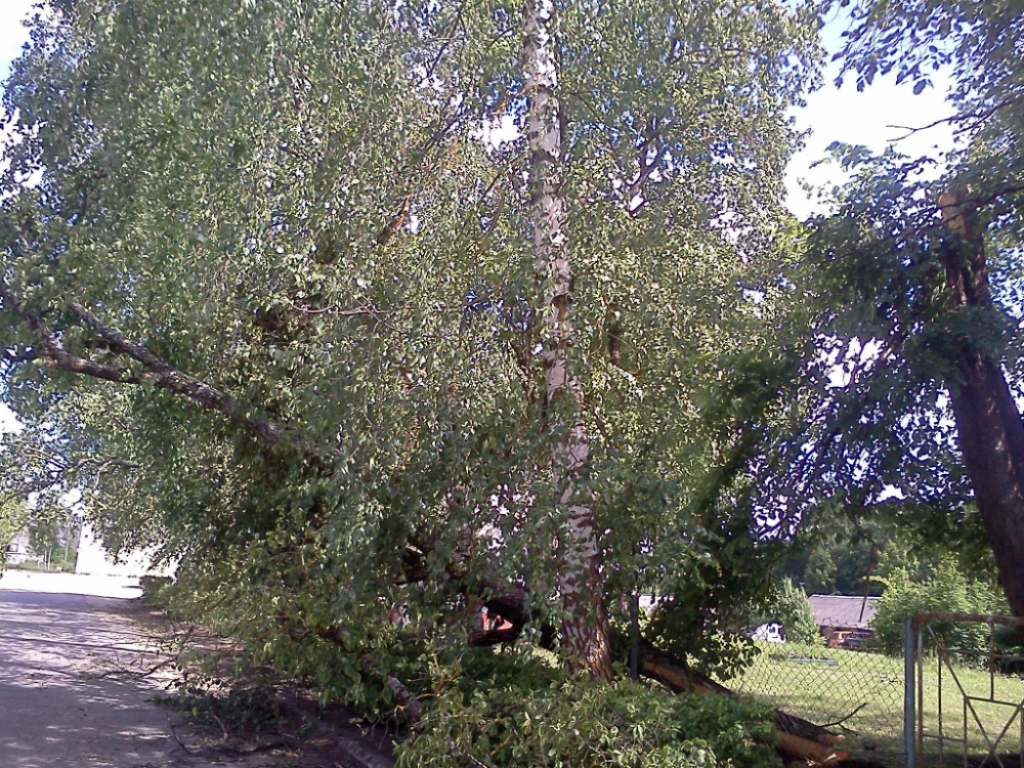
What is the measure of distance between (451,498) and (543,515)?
3.40ft

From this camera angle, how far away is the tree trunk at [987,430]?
7.26 metres

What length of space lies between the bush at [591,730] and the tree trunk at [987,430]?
216cm

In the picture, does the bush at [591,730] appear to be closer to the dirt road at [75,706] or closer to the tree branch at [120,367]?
the dirt road at [75,706]

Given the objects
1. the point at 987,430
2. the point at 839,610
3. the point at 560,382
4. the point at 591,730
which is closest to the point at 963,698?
the point at 987,430

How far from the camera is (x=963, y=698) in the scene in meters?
6.44

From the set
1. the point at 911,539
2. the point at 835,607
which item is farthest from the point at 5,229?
the point at 835,607

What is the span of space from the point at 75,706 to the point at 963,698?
1020 centimetres

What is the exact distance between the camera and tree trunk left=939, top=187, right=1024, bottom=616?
726cm

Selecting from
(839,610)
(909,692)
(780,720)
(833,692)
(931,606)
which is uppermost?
(931,606)

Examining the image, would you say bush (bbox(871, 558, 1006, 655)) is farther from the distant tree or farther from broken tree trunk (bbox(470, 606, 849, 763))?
the distant tree

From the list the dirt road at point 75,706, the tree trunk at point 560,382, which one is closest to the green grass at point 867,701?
the tree trunk at point 560,382

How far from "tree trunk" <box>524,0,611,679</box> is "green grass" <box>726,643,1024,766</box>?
2.04m

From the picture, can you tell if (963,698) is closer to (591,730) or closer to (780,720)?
(780,720)

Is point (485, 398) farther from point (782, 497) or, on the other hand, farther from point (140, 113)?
point (140, 113)
